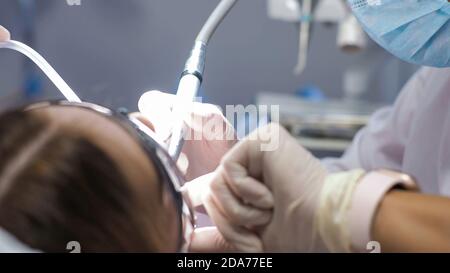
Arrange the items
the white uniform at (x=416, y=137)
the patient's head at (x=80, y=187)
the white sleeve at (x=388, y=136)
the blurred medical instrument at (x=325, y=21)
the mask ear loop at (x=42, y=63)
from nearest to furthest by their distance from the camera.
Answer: the patient's head at (x=80, y=187) < the mask ear loop at (x=42, y=63) < the white uniform at (x=416, y=137) < the white sleeve at (x=388, y=136) < the blurred medical instrument at (x=325, y=21)

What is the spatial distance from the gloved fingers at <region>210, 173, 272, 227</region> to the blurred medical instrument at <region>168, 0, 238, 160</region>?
0.21ft

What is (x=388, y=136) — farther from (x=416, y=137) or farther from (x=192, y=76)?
(x=192, y=76)

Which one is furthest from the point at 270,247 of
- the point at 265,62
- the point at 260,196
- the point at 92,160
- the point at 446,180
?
the point at 265,62

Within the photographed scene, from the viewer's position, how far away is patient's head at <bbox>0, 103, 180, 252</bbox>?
48 centimetres

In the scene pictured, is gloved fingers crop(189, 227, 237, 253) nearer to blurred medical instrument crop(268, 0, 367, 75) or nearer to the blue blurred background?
the blue blurred background

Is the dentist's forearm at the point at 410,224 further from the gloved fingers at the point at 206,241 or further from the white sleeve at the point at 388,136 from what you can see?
the white sleeve at the point at 388,136

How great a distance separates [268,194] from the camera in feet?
1.77

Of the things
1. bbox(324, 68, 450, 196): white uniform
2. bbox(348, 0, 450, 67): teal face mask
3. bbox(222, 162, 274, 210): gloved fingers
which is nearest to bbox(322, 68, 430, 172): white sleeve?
bbox(324, 68, 450, 196): white uniform

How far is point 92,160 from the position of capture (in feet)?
1.59

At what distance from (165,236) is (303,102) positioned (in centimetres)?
104

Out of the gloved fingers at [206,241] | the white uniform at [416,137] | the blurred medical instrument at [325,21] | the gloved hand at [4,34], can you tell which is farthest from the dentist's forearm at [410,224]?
the blurred medical instrument at [325,21]

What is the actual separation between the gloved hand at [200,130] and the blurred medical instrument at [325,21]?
0.83m

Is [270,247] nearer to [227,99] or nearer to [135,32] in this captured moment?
[227,99]

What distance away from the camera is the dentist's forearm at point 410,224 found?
0.51 metres
